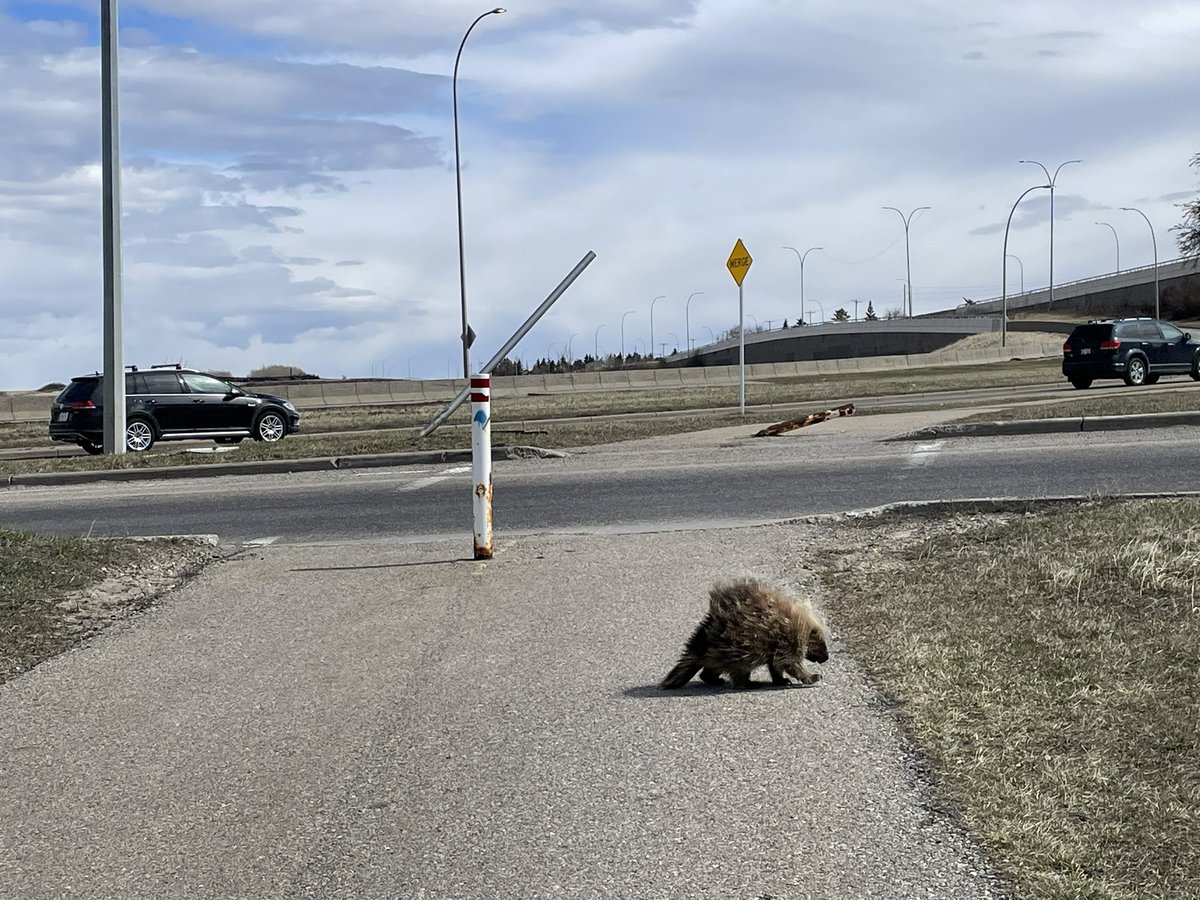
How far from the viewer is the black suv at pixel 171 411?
2681 centimetres

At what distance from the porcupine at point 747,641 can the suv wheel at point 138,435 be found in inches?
884

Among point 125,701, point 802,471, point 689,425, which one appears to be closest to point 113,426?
point 689,425

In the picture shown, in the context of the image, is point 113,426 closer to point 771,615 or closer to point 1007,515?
point 1007,515

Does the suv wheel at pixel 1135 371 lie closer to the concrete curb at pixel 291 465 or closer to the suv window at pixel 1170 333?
the suv window at pixel 1170 333

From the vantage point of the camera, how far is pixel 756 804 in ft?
15.2

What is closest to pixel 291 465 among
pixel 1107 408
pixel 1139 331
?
pixel 1107 408

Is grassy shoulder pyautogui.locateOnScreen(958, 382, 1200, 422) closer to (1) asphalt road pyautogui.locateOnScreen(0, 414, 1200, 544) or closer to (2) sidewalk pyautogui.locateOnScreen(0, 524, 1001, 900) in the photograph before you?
(1) asphalt road pyautogui.locateOnScreen(0, 414, 1200, 544)

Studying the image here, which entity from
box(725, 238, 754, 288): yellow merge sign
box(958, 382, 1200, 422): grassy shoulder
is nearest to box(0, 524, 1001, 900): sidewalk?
box(958, 382, 1200, 422): grassy shoulder

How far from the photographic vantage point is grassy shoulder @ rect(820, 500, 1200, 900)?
4.15m

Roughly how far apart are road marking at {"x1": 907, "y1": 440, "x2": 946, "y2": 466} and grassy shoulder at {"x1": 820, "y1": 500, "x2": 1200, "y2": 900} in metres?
4.54

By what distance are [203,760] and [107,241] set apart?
18.2m

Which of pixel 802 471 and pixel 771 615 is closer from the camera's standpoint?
pixel 771 615

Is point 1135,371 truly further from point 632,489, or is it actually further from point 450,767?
point 450,767

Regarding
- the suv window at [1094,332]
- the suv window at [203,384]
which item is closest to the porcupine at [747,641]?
the suv window at [203,384]
